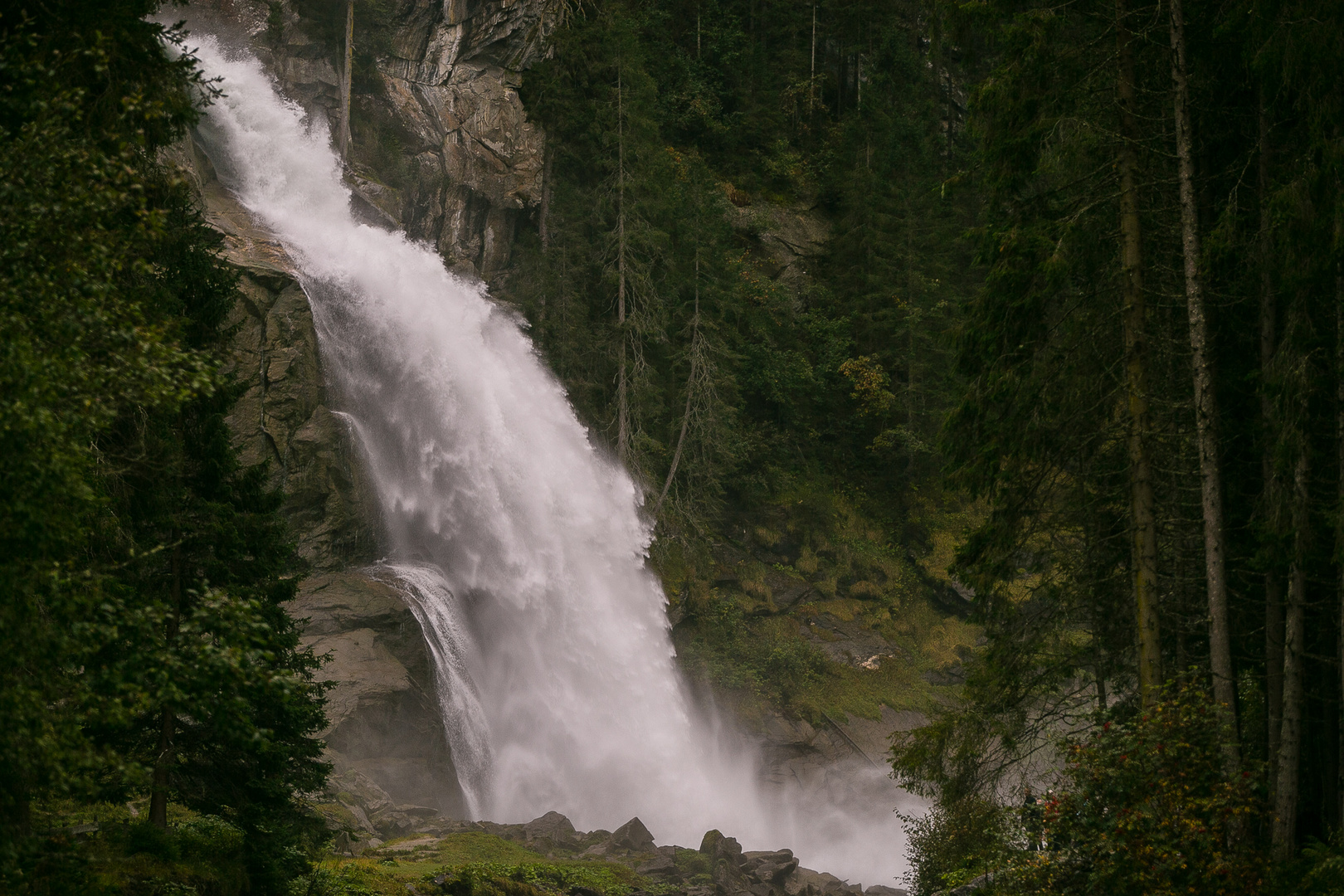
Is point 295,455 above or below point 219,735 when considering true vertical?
above

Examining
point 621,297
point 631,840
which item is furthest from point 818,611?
point 631,840

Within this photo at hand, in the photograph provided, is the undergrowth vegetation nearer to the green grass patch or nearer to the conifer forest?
the green grass patch

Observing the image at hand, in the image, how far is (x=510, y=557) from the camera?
2461 cm

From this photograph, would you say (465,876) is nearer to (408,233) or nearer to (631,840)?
(631,840)

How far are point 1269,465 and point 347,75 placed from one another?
28323mm

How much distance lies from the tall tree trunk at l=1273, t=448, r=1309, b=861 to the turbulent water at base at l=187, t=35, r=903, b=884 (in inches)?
621

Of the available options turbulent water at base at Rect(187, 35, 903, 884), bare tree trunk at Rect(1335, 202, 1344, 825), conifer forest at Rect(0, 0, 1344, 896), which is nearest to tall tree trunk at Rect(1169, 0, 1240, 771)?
conifer forest at Rect(0, 0, 1344, 896)

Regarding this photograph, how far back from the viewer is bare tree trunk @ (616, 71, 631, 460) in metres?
27.8

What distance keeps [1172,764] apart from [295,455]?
1815 cm

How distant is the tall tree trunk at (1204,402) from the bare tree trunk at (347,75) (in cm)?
2530

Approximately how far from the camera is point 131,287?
9.05 m

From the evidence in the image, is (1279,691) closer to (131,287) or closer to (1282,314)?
(1282,314)

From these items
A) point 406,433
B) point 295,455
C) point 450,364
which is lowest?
point 295,455

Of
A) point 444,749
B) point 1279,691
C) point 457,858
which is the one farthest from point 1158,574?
point 444,749
